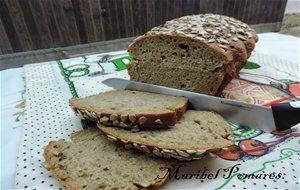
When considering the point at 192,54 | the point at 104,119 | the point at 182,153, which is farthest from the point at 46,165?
the point at 192,54

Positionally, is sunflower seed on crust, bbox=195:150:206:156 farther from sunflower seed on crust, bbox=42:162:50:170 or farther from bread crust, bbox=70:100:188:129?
sunflower seed on crust, bbox=42:162:50:170

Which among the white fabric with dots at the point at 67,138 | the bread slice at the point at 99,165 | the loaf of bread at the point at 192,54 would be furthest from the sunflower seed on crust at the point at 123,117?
the loaf of bread at the point at 192,54

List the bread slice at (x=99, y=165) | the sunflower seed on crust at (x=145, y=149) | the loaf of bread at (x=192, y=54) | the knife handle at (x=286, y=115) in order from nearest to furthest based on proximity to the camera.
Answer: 1. the bread slice at (x=99, y=165)
2. the sunflower seed on crust at (x=145, y=149)
3. the knife handle at (x=286, y=115)
4. the loaf of bread at (x=192, y=54)

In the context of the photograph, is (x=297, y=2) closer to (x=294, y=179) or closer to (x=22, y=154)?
(x=294, y=179)

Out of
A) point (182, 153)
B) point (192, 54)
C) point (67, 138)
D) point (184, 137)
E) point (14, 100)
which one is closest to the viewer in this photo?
point (182, 153)

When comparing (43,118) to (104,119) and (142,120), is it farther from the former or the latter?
(142,120)

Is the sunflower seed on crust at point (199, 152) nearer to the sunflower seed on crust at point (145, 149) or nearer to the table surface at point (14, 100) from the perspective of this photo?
the sunflower seed on crust at point (145, 149)

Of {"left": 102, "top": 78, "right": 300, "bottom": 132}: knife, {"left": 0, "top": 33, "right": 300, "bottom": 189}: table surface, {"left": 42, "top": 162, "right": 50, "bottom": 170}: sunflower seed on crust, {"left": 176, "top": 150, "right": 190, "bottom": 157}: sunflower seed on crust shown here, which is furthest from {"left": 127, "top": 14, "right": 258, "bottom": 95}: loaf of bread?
{"left": 42, "top": 162, "right": 50, "bottom": 170}: sunflower seed on crust
